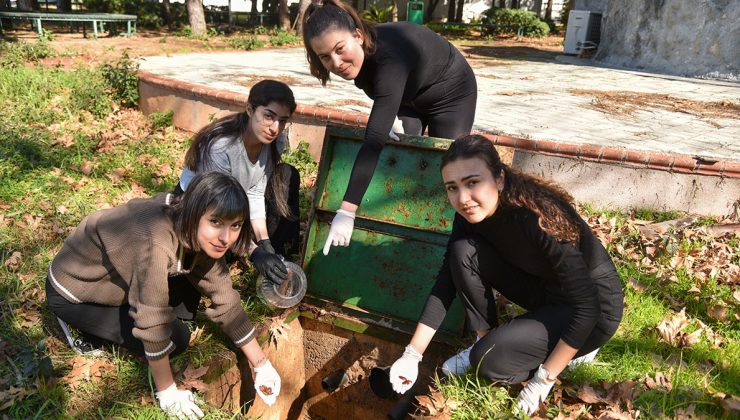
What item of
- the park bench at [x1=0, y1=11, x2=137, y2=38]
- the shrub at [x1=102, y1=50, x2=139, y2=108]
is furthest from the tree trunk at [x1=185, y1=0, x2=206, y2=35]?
the shrub at [x1=102, y1=50, x2=139, y2=108]

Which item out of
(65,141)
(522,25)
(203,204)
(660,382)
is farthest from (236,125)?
(522,25)

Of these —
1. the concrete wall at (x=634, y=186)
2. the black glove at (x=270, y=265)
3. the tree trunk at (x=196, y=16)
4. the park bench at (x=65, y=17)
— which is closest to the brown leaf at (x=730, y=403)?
the black glove at (x=270, y=265)

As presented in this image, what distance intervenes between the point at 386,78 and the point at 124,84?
5.17 meters

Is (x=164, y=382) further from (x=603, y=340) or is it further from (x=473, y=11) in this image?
(x=473, y=11)

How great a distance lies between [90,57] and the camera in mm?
9219

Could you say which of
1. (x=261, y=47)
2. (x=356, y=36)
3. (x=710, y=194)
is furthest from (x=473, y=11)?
(x=356, y=36)

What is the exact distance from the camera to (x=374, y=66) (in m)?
2.69

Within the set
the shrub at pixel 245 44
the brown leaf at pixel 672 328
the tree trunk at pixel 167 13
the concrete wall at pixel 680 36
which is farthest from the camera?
the tree trunk at pixel 167 13

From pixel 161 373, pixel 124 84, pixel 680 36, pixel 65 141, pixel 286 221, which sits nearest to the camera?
pixel 161 373

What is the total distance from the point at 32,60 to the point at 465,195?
8333 millimetres

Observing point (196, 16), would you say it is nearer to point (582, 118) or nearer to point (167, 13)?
point (167, 13)

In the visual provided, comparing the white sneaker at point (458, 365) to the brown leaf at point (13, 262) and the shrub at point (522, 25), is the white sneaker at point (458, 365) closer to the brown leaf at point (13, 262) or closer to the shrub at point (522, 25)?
the brown leaf at point (13, 262)

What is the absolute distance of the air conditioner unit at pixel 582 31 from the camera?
1370cm

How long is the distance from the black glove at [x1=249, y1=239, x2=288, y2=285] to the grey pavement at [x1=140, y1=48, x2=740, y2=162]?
2901mm
